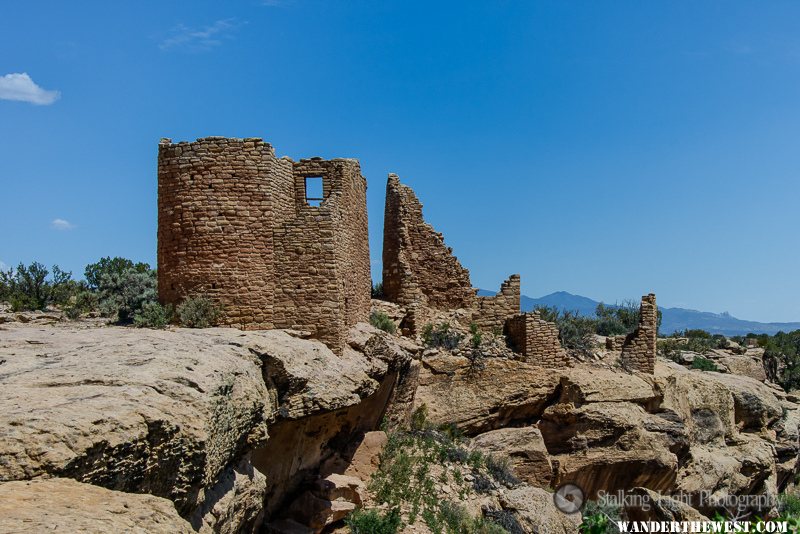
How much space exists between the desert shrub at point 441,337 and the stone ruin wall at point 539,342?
165 cm

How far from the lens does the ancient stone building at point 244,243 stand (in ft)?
46.6

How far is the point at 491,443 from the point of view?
1848cm

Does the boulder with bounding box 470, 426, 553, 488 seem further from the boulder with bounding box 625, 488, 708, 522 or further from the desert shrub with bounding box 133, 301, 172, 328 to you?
the desert shrub with bounding box 133, 301, 172, 328

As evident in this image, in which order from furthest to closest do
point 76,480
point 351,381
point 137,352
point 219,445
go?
1. point 351,381
2. point 137,352
3. point 219,445
4. point 76,480

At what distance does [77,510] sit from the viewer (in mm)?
5223

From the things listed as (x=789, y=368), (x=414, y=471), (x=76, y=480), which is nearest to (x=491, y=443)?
(x=414, y=471)

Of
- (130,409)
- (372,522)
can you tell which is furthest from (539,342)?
(130,409)

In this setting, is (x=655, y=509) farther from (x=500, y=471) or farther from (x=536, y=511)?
(x=500, y=471)

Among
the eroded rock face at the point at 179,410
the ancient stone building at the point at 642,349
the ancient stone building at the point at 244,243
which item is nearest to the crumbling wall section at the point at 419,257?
the ancient stone building at the point at 642,349

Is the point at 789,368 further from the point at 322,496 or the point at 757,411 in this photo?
the point at 322,496

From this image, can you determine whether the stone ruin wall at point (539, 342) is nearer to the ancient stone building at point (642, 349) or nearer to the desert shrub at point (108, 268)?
the ancient stone building at point (642, 349)

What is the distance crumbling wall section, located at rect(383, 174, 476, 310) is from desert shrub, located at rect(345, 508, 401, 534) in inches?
290

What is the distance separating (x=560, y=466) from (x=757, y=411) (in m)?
9.50

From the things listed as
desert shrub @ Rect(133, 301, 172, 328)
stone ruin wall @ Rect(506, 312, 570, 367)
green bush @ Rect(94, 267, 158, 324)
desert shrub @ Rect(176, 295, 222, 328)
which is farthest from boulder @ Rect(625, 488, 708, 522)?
green bush @ Rect(94, 267, 158, 324)
